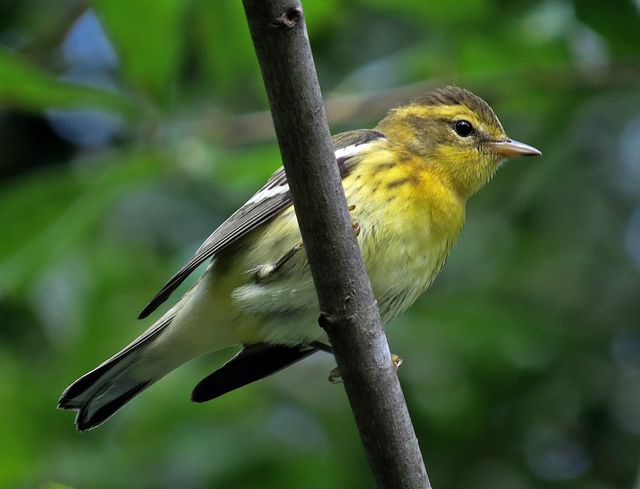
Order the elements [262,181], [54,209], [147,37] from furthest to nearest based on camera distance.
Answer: [262,181] → [54,209] → [147,37]

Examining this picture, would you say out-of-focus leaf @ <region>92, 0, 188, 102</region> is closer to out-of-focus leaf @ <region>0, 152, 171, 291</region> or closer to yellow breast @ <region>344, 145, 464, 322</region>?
out-of-focus leaf @ <region>0, 152, 171, 291</region>

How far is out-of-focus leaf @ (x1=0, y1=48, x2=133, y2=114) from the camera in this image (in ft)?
14.7

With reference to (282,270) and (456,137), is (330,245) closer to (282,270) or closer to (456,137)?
(282,270)

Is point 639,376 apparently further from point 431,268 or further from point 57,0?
point 57,0

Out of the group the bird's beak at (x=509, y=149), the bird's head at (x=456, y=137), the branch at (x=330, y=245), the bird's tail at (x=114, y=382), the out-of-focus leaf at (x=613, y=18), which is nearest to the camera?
the branch at (x=330, y=245)

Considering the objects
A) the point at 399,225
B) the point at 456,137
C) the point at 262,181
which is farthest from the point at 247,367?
the point at 456,137

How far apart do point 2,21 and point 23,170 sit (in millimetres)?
1008

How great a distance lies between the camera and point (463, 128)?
4.91 m

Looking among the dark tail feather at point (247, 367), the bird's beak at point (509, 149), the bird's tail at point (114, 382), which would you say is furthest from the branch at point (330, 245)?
the bird's beak at point (509, 149)

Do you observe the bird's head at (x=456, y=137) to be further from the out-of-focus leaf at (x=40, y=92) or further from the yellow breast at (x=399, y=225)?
the out-of-focus leaf at (x=40, y=92)

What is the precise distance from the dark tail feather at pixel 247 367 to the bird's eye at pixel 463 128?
1261 millimetres

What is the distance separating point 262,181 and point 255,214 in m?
1.08

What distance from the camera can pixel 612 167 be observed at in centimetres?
674

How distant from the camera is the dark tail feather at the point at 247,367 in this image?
436 centimetres
